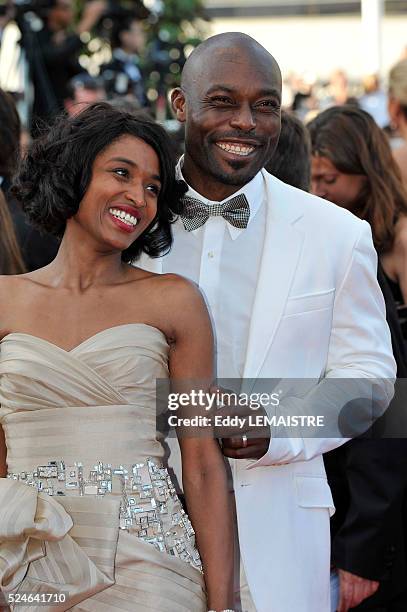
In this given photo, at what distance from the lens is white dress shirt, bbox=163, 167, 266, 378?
8.99 ft

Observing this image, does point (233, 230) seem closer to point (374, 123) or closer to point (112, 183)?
point (112, 183)

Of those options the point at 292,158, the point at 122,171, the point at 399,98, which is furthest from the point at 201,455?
the point at 399,98

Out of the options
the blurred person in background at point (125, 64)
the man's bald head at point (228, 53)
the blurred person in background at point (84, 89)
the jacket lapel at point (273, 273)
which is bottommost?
the jacket lapel at point (273, 273)

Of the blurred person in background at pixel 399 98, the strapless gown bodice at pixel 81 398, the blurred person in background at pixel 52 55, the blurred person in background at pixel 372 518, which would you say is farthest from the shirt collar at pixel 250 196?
the blurred person in background at pixel 52 55

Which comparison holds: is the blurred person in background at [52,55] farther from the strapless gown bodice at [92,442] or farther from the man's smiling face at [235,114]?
the strapless gown bodice at [92,442]

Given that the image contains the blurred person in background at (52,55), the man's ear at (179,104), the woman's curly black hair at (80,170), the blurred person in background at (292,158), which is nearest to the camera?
the woman's curly black hair at (80,170)

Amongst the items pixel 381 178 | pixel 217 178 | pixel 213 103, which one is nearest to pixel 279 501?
pixel 217 178

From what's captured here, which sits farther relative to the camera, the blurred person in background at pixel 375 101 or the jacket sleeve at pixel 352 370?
the blurred person in background at pixel 375 101

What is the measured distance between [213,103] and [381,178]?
1053mm

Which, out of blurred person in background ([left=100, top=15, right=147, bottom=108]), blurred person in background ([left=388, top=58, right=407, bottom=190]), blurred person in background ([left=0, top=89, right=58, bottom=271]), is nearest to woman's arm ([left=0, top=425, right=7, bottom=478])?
blurred person in background ([left=0, top=89, right=58, bottom=271])

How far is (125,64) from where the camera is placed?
30.7 ft

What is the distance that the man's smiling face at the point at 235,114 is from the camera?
2.76 meters

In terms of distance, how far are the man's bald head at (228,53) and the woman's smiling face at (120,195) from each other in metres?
0.46

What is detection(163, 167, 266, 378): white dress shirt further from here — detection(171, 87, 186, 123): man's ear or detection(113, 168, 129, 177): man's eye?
detection(113, 168, 129, 177): man's eye
